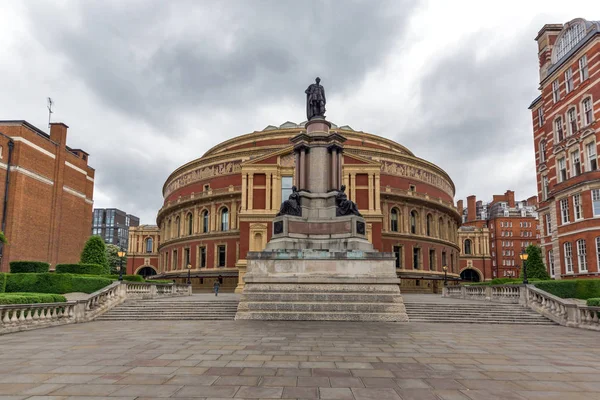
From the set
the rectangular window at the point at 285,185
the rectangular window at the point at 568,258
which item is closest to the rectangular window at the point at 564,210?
the rectangular window at the point at 568,258

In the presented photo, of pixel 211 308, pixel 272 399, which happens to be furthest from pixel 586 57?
pixel 272 399

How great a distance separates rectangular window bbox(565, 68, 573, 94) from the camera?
35.5m

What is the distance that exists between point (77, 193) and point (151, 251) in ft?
115

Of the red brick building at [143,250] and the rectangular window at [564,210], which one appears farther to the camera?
the red brick building at [143,250]

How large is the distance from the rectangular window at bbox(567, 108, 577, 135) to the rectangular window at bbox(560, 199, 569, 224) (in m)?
5.89

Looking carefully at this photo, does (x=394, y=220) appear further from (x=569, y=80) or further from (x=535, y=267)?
(x=569, y=80)

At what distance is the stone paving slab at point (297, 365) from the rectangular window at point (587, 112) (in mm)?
25974

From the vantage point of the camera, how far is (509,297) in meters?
22.6

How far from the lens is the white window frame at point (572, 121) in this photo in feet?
115

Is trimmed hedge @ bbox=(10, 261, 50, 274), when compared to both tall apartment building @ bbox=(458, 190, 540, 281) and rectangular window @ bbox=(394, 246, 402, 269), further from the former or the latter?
tall apartment building @ bbox=(458, 190, 540, 281)

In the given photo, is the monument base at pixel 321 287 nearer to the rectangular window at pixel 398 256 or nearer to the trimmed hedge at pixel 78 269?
the trimmed hedge at pixel 78 269

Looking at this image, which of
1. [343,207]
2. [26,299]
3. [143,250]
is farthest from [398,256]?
[143,250]

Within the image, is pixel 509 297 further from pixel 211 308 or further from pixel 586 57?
pixel 586 57

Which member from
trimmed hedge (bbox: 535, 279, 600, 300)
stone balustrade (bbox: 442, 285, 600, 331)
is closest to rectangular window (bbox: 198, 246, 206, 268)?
stone balustrade (bbox: 442, 285, 600, 331)
